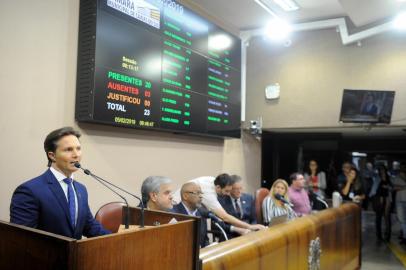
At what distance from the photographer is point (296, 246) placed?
9.30ft

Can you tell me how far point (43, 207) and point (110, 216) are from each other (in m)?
→ 1.26

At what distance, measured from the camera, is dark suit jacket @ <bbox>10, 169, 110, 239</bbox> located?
5.14 feet

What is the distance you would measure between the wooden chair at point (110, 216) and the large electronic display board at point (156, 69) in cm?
71

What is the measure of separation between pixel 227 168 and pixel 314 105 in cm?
150

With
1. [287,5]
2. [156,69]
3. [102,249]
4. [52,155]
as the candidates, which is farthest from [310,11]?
[102,249]

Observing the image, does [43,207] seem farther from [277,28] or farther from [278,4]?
[277,28]

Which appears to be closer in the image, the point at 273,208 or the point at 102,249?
the point at 102,249

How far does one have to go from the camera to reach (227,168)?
217 inches

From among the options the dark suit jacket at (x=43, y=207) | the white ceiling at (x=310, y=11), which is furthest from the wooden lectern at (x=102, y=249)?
the white ceiling at (x=310, y=11)

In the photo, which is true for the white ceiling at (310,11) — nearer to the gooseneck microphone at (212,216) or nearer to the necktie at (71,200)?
the gooseneck microphone at (212,216)

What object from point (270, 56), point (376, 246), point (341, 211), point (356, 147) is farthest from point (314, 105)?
point (356, 147)

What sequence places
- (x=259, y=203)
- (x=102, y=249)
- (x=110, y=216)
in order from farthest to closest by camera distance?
(x=259, y=203) < (x=110, y=216) < (x=102, y=249)

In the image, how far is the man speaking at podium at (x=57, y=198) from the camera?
1576 millimetres

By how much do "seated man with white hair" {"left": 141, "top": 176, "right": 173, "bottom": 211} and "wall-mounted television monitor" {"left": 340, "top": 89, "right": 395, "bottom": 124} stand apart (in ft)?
11.6
